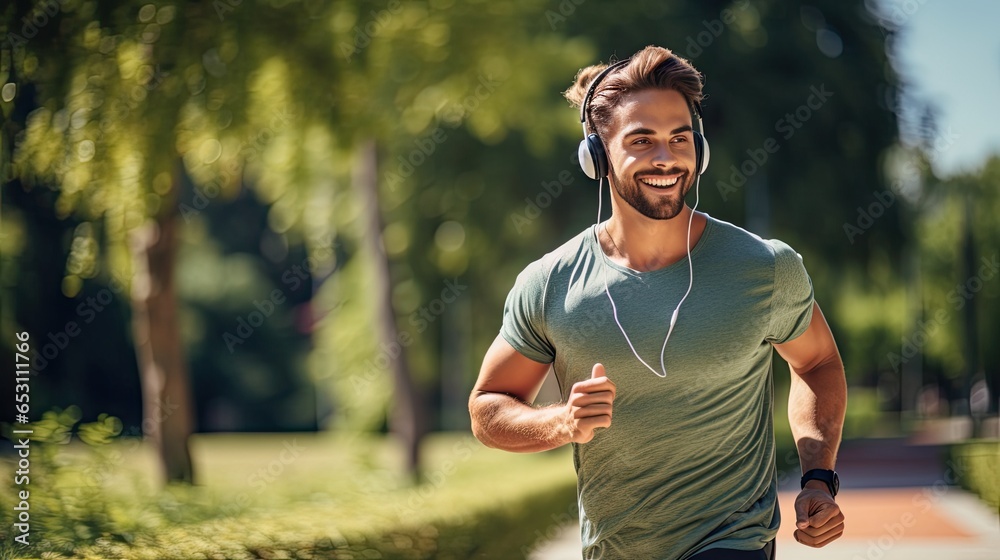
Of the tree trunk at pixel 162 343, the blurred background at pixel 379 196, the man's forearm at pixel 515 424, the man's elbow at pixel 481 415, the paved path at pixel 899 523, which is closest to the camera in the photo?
the man's forearm at pixel 515 424

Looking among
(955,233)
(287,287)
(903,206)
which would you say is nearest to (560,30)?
(903,206)

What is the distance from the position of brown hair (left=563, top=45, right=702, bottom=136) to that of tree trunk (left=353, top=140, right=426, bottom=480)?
536 inches

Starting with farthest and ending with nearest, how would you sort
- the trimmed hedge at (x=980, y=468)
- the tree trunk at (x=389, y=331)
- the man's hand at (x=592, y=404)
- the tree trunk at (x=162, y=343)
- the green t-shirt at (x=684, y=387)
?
the tree trunk at (x=389, y=331) < the trimmed hedge at (x=980, y=468) < the tree trunk at (x=162, y=343) < the green t-shirt at (x=684, y=387) < the man's hand at (x=592, y=404)

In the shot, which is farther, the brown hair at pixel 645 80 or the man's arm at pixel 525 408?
the brown hair at pixel 645 80

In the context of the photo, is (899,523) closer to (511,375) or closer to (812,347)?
(812,347)

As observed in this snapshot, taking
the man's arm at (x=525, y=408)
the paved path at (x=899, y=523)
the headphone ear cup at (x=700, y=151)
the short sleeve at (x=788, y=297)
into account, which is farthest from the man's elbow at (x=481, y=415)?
the paved path at (x=899, y=523)

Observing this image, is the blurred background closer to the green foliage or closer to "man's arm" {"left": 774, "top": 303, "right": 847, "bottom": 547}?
the green foliage

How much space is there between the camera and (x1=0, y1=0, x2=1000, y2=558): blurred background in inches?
313

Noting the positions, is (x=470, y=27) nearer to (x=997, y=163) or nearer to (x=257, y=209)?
(x=997, y=163)

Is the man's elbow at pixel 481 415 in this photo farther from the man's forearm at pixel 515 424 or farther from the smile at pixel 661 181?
the smile at pixel 661 181

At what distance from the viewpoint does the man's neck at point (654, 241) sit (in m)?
3.37

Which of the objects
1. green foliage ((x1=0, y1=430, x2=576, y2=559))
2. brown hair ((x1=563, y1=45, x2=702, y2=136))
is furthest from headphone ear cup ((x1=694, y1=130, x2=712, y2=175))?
green foliage ((x1=0, y1=430, x2=576, y2=559))

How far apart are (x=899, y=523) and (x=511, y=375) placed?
13.1 meters

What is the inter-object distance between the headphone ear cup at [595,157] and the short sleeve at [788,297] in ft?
1.71
